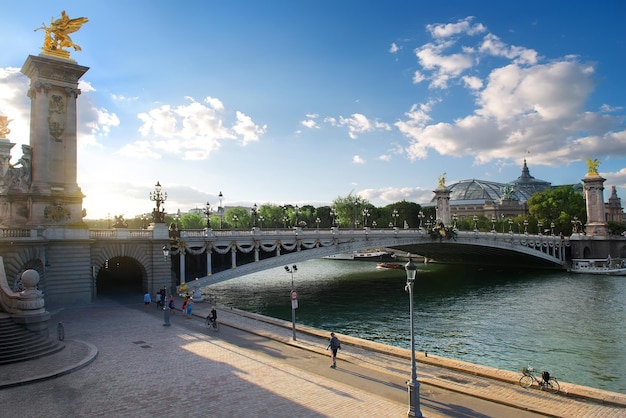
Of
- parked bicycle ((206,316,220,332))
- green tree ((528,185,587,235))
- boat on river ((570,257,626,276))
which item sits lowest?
boat on river ((570,257,626,276))

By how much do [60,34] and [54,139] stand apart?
8.74 m

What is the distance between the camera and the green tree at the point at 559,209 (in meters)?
114

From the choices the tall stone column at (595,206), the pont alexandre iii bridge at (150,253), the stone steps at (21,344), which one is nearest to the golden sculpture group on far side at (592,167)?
the tall stone column at (595,206)

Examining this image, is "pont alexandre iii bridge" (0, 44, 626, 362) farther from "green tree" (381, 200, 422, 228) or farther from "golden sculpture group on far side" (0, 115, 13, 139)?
"green tree" (381, 200, 422, 228)

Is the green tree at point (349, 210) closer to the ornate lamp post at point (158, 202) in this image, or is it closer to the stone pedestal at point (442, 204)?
the stone pedestal at point (442, 204)

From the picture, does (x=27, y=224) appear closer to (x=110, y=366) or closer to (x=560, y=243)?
(x=110, y=366)

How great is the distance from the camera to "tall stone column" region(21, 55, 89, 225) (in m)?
36.8

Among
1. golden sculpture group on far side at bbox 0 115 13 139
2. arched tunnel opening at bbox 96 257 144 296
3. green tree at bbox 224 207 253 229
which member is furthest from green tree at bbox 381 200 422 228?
golden sculpture group on far side at bbox 0 115 13 139

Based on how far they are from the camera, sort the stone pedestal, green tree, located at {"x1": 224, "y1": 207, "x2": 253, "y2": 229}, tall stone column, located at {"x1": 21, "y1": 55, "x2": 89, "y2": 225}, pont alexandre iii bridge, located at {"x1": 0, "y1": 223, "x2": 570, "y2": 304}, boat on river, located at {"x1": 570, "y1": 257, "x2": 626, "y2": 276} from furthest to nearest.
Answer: green tree, located at {"x1": 224, "y1": 207, "x2": 253, "y2": 229}, the stone pedestal, boat on river, located at {"x1": 570, "y1": 257, "x2": 626, "y2": 276}, tall stone column, located at {"x1": 21, "y1": 55, "x2": 89, "y2": 225}, pont alexandre iii bridge, located at {"x1": 0, "y1": 223, "x2": 570, "y2": 304}

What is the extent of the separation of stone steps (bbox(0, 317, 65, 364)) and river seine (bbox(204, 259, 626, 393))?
20354 millimetres

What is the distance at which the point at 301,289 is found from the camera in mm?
60969

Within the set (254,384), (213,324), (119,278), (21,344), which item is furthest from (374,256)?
(254,384)

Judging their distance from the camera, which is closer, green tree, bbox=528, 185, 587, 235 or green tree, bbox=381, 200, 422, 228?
green tree, bbox=528, 185, 587, 235

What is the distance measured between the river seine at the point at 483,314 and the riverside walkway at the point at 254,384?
8.98m
